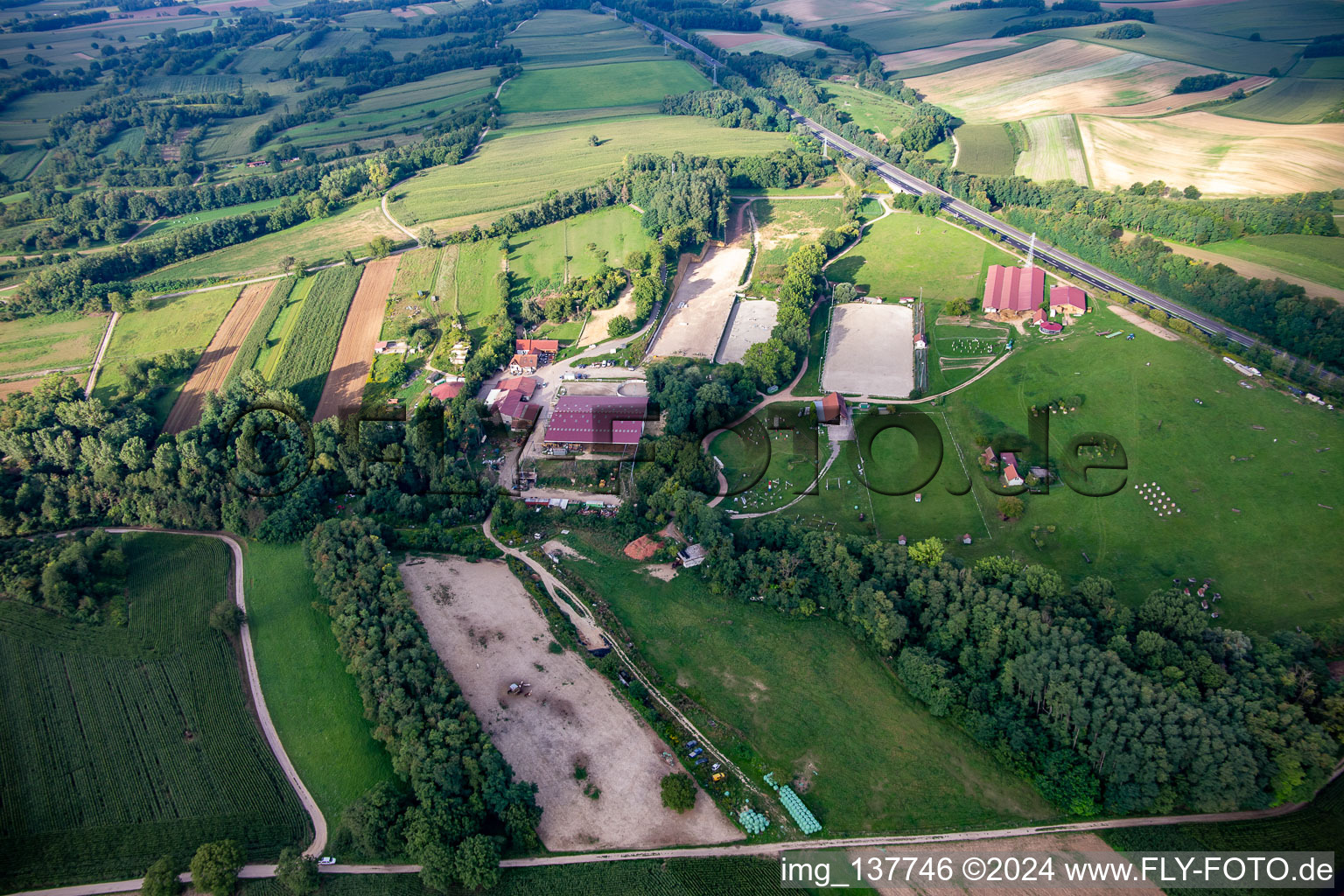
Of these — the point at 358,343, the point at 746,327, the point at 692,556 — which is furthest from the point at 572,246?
the point at 692,556

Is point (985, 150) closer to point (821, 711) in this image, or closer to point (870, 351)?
point (870, 351)

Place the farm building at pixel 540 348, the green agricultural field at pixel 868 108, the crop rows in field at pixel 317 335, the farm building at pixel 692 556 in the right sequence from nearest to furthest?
the farm building at pixel 692 556
the crop rows in field at pixel 317 335
the farm building at pixel 540 348
the green agricultural field at pixel 868 108

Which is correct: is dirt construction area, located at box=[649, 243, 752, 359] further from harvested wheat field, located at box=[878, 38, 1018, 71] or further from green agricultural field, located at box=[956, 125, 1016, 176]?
harvested wheat field, located at box=[878, 38, 1018, 71]

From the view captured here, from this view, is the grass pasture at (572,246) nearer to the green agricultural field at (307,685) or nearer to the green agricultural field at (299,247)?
the green agricultural field at (299,247)

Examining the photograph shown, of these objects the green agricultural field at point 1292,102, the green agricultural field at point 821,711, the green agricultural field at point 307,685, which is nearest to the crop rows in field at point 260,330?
the green agricultural field at point 307,685

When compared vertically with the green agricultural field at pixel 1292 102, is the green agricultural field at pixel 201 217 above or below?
below

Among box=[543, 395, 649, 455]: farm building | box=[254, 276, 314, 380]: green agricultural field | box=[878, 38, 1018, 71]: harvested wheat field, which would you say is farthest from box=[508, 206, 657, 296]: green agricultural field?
box=[878, 38, 1018, 71]: harvested wheat field
